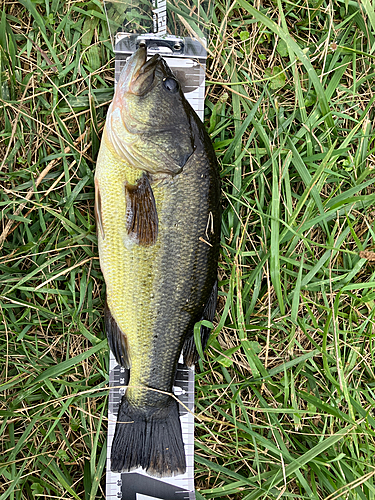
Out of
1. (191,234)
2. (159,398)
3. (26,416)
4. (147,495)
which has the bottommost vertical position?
(147,495)

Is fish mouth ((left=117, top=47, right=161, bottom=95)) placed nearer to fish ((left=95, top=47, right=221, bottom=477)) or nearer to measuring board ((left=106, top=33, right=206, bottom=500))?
fish ((left=95, top=47, right=221, bottom=477))

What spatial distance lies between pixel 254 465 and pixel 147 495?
706 mm

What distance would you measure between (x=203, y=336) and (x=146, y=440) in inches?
28.3

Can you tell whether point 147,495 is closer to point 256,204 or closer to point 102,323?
point 102,323

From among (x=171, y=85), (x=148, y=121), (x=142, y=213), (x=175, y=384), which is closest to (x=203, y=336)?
(x=175, y=384)

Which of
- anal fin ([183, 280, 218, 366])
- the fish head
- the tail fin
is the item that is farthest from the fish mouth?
the tail fin

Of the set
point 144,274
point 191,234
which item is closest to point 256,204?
point 191,234

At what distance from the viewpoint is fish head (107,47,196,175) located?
194 centimetres

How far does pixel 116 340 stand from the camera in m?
2.17

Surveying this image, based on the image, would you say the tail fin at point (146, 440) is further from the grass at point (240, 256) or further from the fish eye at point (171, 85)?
the fish eye at point (171, 85)

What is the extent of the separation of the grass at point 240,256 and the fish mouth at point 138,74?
0.37 m

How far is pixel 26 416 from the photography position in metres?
2.25

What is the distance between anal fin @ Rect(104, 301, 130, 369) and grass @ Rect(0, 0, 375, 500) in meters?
0.17

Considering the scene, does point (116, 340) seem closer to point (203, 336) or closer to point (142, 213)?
point (203, 336)
